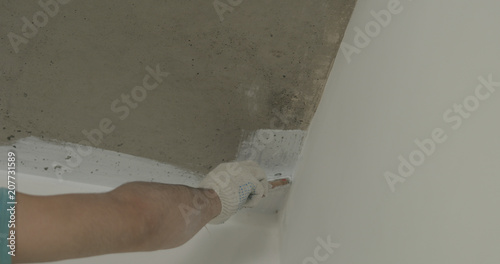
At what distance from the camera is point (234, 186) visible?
1.42m

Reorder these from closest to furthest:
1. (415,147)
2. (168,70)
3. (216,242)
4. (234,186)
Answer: (415,147) → (234,186) → (168,70) → (216,242)

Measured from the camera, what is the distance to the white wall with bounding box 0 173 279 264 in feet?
5.41

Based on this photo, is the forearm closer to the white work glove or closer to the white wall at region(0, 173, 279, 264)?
the white work glove

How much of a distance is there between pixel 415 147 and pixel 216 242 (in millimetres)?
1129

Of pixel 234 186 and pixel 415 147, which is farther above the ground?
pixel 234 186

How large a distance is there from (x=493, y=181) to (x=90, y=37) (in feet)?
4.31

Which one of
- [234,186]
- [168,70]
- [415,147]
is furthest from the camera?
[168,70]

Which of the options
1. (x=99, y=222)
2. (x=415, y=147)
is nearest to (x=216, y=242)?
(x=99, y=222)

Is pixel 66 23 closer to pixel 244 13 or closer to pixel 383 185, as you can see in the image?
pixel 244 13

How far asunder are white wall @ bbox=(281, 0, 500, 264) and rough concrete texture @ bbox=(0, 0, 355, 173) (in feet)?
0.80

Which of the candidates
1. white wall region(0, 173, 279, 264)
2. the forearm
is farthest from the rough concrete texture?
the forearm

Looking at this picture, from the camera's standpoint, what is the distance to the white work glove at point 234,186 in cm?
140

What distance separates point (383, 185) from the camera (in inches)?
35.6

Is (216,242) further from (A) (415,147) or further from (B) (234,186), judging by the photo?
(A) (415,147)
